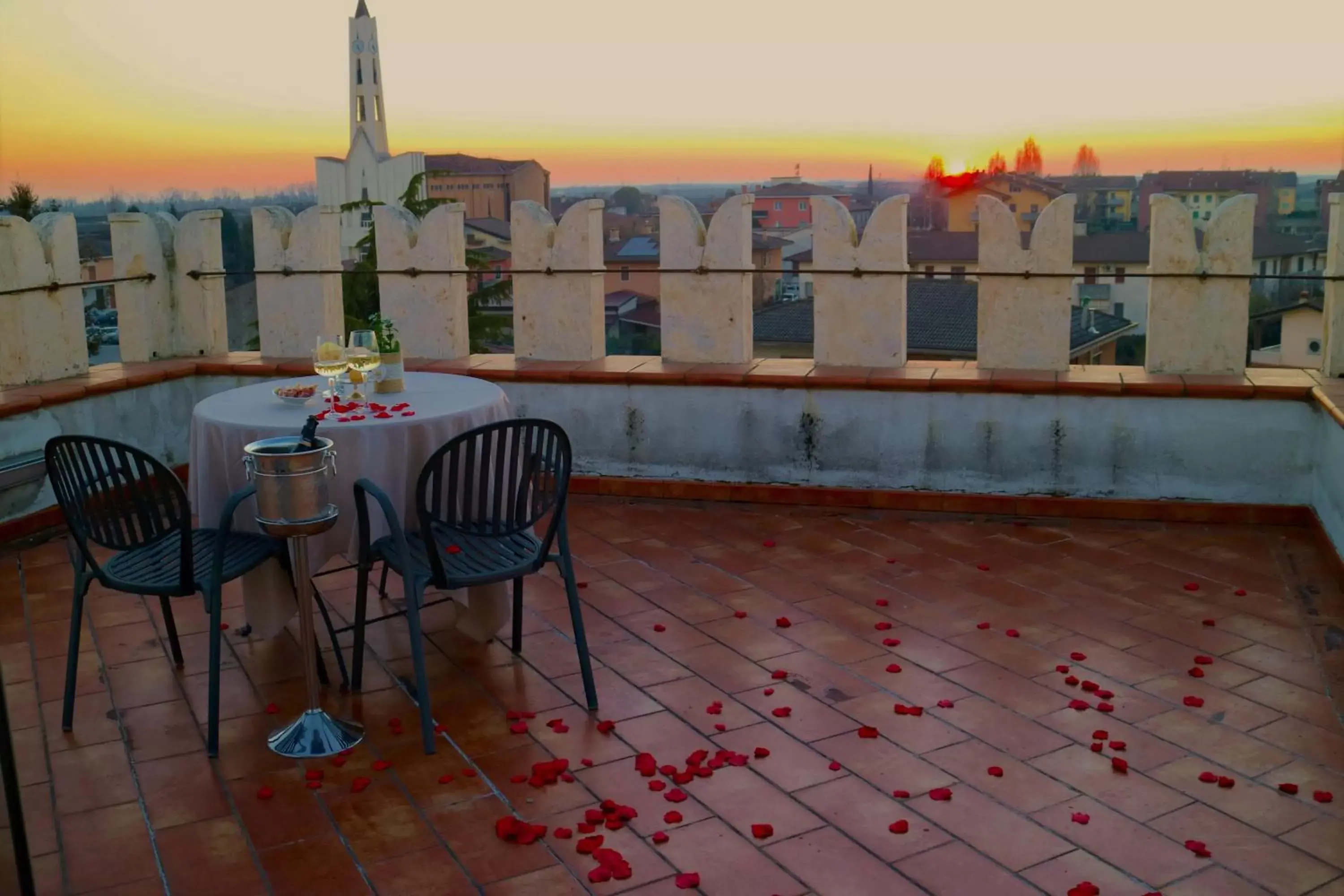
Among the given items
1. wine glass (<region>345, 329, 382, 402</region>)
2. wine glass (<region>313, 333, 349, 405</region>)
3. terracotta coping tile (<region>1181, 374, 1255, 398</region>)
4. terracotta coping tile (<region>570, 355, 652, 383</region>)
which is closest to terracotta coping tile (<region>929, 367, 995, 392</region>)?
terracotta coping tile (<region>1181, 374, 1255, 398</region>)

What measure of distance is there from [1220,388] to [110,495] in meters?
4.36

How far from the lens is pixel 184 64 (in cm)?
1017

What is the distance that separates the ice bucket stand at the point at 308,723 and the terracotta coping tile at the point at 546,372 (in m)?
2.64

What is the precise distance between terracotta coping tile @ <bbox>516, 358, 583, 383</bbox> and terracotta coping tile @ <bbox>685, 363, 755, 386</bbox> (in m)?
0.60

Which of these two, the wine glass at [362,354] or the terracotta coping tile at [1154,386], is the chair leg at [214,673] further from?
the terracotta coping tile at [1154,386]

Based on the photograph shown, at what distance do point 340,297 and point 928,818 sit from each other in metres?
4.84

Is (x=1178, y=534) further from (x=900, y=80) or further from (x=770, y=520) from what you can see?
(x=900, y=80)

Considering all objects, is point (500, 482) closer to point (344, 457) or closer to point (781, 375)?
point (344, 457)

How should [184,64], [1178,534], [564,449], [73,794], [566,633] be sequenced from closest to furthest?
1. [73,794]
2. [564,449]
3. [566,633]
4. [1178,534]
5. [184,64]

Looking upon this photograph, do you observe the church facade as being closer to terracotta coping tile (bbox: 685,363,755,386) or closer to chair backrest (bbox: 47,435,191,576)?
terracotta coping tile (bbox: 685,363,755,386)

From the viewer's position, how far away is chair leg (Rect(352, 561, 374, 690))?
3973 mm

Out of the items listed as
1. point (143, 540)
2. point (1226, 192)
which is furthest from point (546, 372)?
point (1226, 192)

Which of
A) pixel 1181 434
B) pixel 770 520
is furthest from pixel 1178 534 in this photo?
pixel 770 520

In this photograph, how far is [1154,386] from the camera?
557 cm
